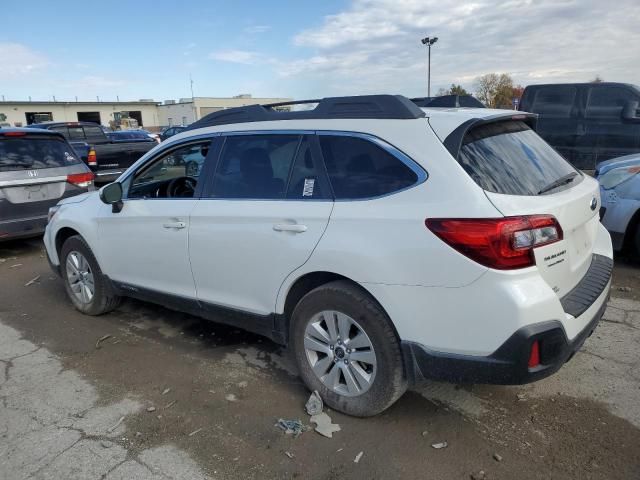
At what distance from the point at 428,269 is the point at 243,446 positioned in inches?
56.3

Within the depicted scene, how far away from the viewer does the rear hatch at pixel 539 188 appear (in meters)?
2.52

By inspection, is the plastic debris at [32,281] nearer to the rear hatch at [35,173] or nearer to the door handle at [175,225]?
the rear hatch at [35,173]

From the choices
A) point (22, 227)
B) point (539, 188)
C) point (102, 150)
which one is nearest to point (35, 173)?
point (22, 227)

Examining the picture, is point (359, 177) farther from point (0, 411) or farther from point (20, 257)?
point (20, 257)

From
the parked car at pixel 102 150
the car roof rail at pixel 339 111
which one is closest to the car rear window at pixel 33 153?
→ the parked car at pixel 102 150

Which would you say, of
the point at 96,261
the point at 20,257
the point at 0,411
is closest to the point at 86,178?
the point at 20,257

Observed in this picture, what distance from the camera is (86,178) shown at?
7.54 m

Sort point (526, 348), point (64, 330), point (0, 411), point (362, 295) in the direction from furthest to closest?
point (64, 330) < point (0, 411) < point (362, 295) < point (526, 348)

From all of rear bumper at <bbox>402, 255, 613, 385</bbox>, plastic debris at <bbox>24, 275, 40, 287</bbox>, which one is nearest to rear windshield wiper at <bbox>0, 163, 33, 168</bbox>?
plastic debris at <bbox>24, 275, 40, 287</bbox>

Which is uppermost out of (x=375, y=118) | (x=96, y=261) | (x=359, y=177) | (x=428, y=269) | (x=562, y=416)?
(x=375, y=118)

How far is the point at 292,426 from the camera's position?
2967 mm

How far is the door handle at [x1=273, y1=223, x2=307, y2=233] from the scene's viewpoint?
117 inches

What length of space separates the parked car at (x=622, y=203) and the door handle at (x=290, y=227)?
13.4 ft

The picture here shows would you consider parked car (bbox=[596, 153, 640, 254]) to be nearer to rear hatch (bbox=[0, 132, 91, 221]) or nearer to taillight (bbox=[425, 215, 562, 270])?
taillight (bbox=[425, 215, 562, 270])
